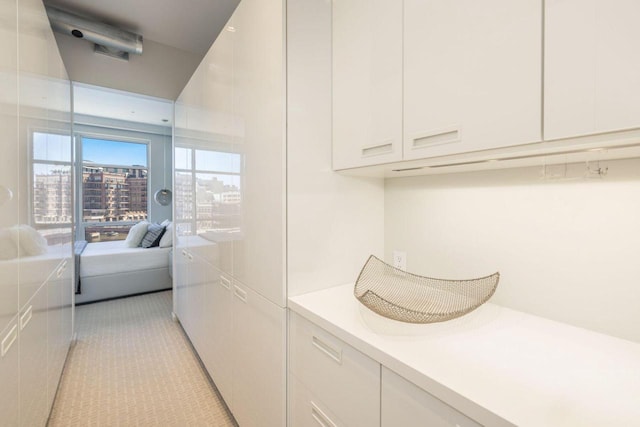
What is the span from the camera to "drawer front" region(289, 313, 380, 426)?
813 millimetres

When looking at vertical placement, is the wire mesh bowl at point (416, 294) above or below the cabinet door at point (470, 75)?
below

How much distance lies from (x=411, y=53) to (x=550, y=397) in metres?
0.96

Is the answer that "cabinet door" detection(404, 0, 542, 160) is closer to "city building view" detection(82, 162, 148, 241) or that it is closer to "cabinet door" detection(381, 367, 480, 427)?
"cabinet door" detection(381, 367, 480, 427)

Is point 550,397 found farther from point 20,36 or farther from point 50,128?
point 50,128

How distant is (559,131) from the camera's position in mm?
659

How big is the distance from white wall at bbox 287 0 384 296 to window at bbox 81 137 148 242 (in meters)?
6.08

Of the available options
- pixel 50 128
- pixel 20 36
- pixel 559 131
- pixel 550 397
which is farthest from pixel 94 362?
pixel 559 131

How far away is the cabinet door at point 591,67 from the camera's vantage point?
0.57 m

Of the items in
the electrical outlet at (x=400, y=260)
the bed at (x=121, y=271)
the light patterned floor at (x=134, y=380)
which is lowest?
the light patterned floor at (x=134, y=380)

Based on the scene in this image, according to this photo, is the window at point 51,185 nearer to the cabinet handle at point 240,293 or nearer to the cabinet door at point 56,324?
the cabinet door at point 56,324

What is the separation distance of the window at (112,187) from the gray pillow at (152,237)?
6.37 ft

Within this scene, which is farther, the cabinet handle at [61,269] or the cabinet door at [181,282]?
the cabinet door at [181,282]

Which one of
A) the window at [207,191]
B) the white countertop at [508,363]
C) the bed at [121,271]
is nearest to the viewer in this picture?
the white countertop at [508,363]

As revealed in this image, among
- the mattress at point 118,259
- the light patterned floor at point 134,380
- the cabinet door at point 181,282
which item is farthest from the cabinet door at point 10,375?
the mattress at point 118,259
